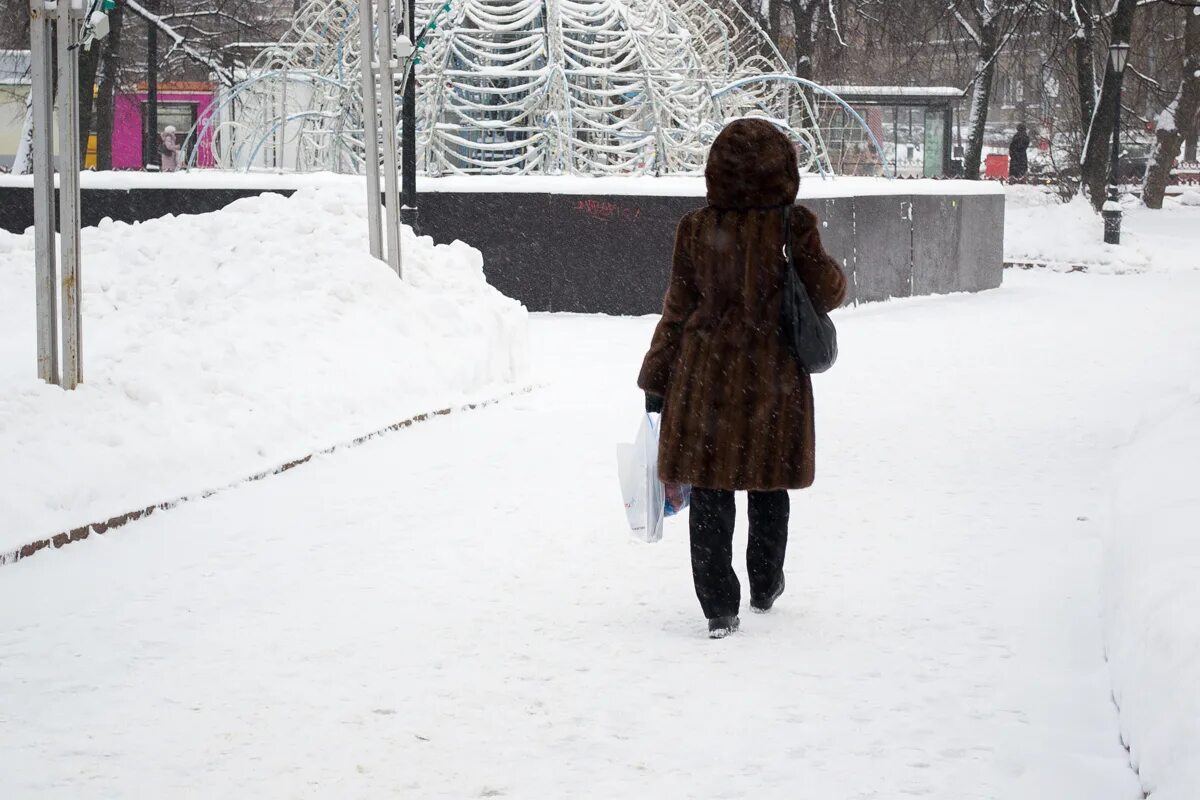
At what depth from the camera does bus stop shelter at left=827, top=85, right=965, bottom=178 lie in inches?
1511

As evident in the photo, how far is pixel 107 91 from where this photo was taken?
33.4 metres

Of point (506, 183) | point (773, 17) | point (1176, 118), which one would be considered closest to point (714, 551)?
point (506, 183)

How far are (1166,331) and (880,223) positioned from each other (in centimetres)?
492

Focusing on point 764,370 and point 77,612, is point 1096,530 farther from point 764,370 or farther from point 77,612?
point 77,612

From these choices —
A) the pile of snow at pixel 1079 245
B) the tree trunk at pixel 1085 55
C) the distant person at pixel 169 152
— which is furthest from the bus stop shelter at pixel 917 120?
the distant person at pixel 169 152

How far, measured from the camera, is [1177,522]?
5293mm

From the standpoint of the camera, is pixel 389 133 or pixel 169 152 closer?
pixel 389 133

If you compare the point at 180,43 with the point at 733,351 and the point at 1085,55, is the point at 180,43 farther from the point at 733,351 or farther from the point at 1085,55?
the point at 733,351

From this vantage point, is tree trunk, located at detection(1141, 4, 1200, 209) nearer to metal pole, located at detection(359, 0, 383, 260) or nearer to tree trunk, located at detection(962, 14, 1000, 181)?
tree trunk, located at detection(962, 14, 1000, 181)

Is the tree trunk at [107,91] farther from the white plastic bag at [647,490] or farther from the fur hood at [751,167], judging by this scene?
the fur hood at [751,167]

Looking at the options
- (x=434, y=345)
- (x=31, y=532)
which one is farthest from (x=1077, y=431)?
(x=31, y=532)

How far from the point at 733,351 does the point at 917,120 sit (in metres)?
40.6

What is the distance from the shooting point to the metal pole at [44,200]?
8.63 meters

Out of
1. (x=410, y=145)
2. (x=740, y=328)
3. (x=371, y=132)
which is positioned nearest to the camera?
(x=740, y=328)
